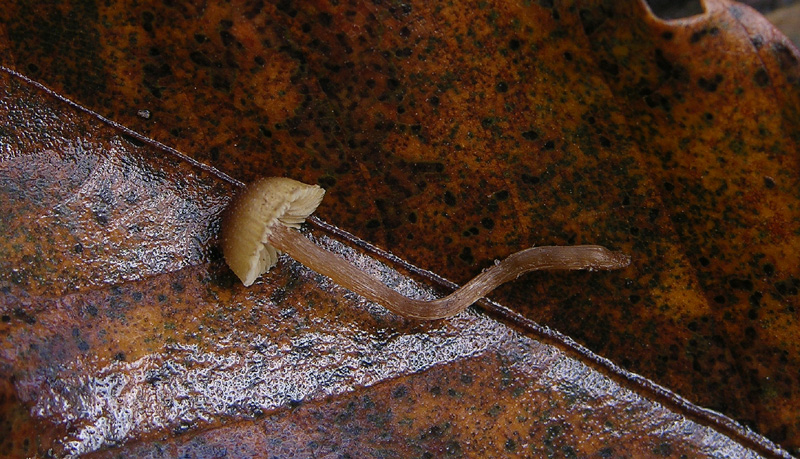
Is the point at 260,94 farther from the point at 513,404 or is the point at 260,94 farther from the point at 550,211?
the point at 513,404

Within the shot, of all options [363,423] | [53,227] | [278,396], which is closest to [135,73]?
[53,227]

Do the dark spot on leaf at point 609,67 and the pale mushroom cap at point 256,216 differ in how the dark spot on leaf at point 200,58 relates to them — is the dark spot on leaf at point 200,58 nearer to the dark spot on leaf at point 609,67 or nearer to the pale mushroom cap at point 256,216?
the pale mushroom cap at point 256,216

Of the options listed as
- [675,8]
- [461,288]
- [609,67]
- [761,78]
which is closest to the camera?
[761,78]

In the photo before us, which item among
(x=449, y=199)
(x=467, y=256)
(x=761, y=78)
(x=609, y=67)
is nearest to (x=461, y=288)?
(x=467, y=256)

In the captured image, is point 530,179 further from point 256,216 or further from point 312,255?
point 256,216

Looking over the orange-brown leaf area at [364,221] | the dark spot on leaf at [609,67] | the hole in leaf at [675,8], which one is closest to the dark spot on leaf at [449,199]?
the orange-brown leaf area at [364,221]

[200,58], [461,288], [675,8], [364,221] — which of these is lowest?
[461,288]

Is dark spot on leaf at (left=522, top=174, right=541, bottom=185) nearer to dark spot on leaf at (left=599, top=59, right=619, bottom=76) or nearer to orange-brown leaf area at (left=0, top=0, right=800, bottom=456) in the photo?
orange-brown leaf area at (left=0, top=0, right=800, bottom=456)
